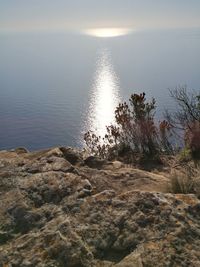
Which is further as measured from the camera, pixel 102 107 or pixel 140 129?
pixel 102 107

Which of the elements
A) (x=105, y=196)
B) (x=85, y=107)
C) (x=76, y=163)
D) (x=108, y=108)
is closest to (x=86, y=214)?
(x=105, y=196)

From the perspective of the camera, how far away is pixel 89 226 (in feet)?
13.0

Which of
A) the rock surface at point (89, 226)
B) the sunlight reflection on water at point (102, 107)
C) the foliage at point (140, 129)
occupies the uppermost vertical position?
the sunlight reflection on water at point (102, 107)

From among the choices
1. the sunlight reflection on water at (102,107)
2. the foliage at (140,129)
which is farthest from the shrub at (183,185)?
the sunlight reflection on water at (102,107)

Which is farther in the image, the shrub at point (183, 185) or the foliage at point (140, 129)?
the foliage at point (140, 129)

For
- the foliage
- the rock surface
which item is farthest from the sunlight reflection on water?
the rock surface

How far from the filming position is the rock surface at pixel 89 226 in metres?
3.52

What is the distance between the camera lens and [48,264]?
345 centimetres

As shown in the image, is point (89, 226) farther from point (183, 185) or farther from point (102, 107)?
point (102, 107)

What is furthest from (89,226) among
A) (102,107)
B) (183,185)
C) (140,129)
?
(102,107)

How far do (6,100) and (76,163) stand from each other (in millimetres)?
154440

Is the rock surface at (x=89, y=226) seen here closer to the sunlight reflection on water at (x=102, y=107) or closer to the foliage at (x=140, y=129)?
the foliage at (x=140, y=129)

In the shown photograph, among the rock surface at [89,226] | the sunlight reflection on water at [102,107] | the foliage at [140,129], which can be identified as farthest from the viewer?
the sunlight reflection on water at [102,107]

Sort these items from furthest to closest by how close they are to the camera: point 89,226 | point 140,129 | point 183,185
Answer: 1. point 140,129
2. point 183,185
3. point 89,226
